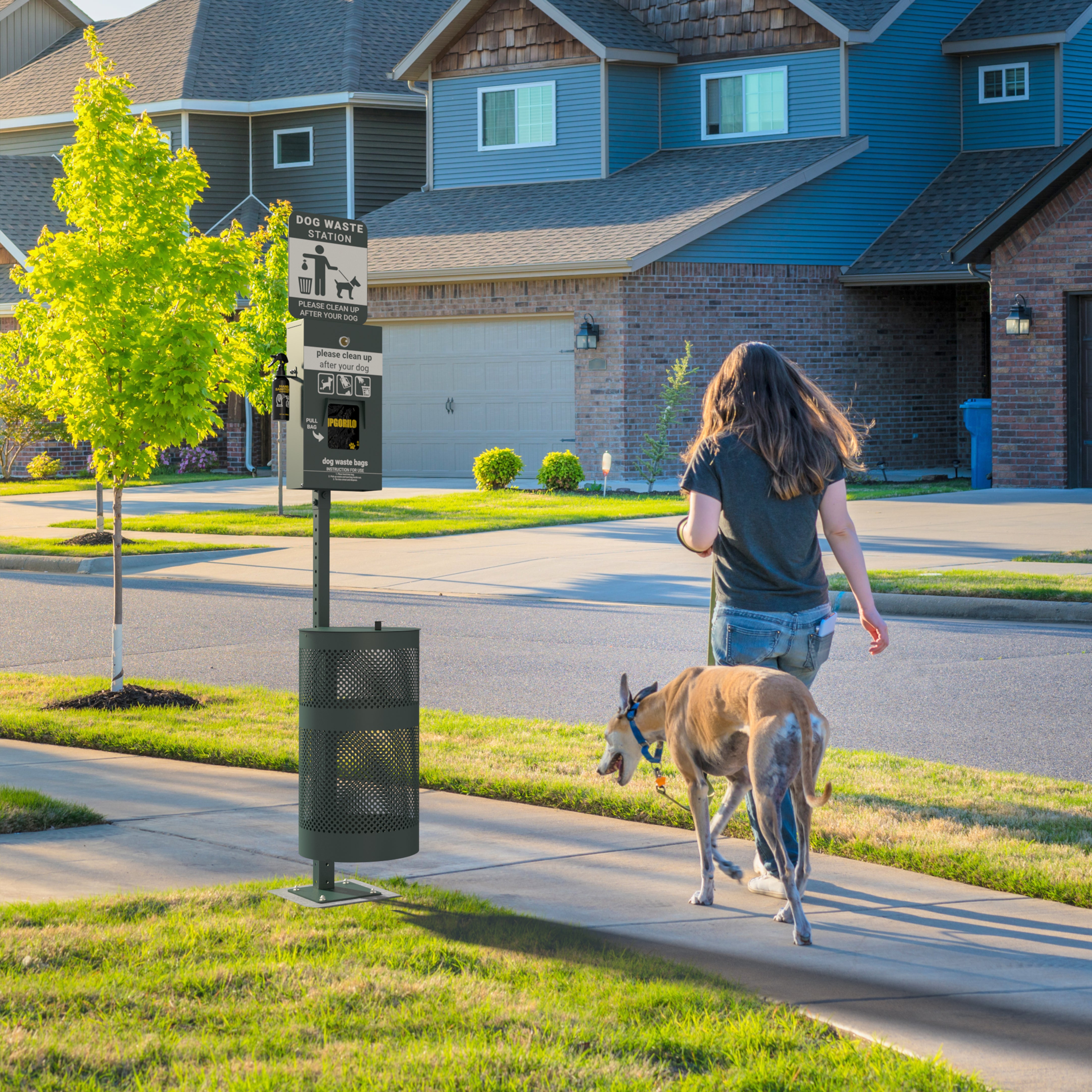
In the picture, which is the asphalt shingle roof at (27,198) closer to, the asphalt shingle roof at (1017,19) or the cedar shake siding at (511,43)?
the cedar shake siding at (511,43)

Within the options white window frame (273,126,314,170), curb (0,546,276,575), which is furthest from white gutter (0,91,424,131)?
curb (0,546,276,575)

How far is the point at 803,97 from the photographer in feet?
90.2

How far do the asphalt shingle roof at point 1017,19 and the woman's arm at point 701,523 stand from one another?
25200 millimetres

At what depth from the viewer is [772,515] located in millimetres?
5473

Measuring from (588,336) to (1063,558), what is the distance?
11888 millimetres

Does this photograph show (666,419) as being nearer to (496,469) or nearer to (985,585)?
(496,469)

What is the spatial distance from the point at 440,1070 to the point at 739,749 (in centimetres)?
172

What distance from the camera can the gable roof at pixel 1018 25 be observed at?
27656 millimetres

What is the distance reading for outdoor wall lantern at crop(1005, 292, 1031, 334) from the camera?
76.7 feet

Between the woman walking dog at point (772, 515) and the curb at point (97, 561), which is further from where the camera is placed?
the curb at point (97, 561)

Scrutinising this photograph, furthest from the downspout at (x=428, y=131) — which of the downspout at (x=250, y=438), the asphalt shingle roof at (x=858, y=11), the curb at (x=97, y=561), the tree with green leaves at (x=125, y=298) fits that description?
the tree with green leaves at (x=125, y=298)

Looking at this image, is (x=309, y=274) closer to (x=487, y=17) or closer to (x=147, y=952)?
(x=147, y=952)

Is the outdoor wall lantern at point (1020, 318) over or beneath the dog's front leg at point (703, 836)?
over

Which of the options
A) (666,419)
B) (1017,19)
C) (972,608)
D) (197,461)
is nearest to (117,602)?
(972,608)
